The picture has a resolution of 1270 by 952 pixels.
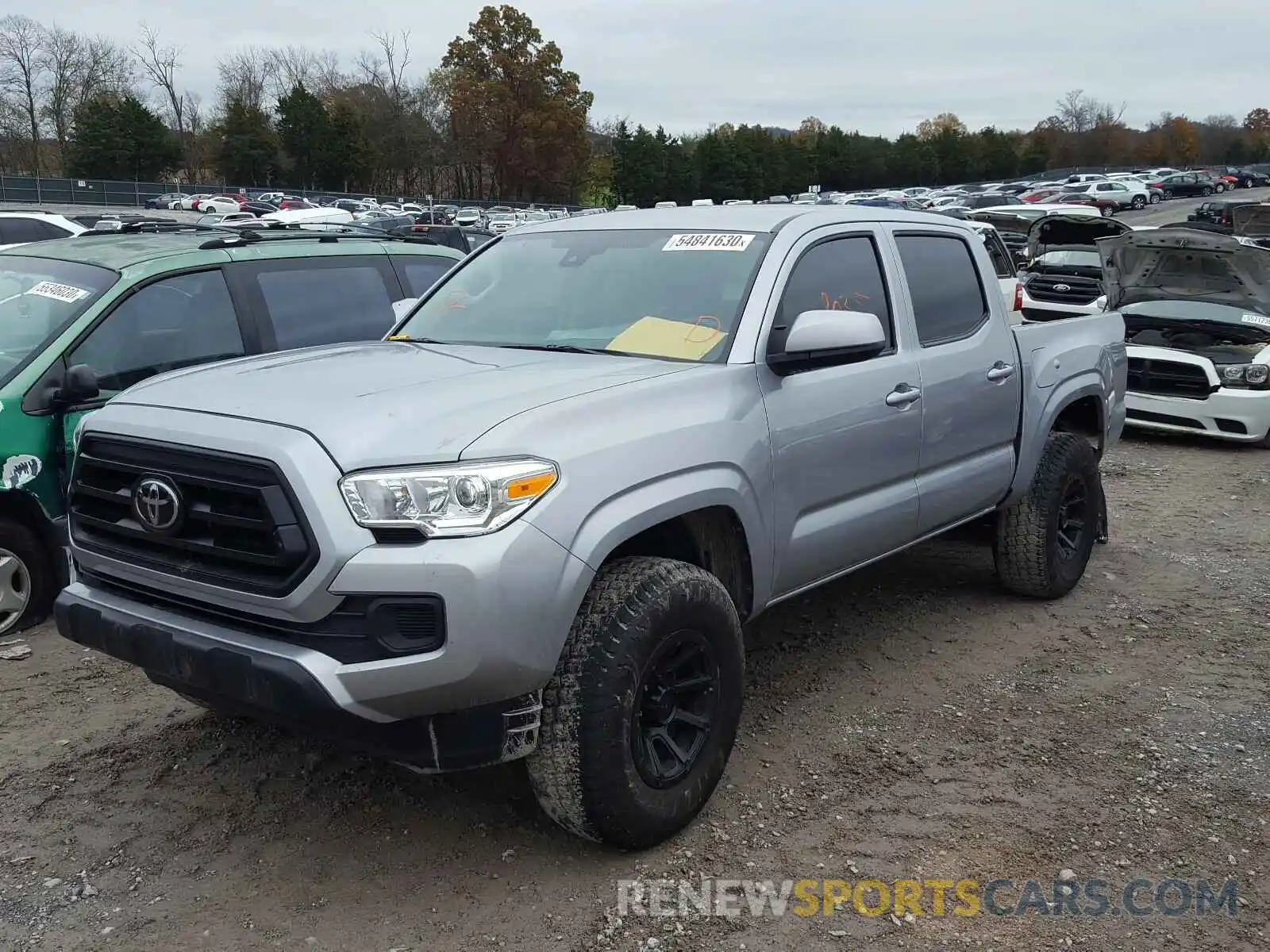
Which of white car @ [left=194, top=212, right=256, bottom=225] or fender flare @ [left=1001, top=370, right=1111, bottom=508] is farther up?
white car @ [left=194, top=212, right=256, bottom=225]

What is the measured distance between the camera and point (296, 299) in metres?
5.92

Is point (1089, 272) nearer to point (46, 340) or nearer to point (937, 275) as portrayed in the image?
point (937, 275)

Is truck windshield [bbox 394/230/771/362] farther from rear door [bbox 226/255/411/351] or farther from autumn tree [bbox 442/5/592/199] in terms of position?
autumn tree [bbox 442/5/592/199]

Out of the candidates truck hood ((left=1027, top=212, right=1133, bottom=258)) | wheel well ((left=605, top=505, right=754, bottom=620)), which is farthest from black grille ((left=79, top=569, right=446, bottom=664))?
truck hood ((left=1027, top=212, right=1133, bottom=258))

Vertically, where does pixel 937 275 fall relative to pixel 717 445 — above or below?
above

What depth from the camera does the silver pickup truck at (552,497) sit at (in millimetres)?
2750

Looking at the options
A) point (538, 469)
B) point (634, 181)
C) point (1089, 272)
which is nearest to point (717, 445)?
point (538, 469)

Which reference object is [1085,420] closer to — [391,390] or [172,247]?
[391,390]

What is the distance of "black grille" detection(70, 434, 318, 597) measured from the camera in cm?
277

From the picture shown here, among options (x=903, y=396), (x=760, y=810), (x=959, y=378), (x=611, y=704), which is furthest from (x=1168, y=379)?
(x=611, y=704)

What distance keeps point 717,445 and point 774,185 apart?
73.2 meters

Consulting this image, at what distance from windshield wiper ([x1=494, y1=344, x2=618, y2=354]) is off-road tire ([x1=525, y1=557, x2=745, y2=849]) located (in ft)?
2.94

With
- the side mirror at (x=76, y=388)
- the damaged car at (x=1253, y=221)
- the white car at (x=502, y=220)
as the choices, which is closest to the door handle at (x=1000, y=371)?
the side mirror at (x=76, y=388)

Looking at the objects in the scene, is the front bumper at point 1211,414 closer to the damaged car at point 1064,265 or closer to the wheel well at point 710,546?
the damaged car at point 1064,265
